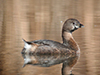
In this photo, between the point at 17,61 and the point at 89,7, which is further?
the point at 89,7

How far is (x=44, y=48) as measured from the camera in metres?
8.84

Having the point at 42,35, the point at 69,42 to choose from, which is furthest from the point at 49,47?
the point at 42,35

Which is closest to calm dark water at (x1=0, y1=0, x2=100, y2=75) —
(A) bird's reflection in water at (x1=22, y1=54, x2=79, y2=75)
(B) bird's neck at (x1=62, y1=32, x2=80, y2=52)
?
(A) bird's reflection in water at (x1=22, y1=54, x2=79, y2=75)

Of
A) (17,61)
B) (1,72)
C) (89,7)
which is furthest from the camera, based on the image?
(89,7)

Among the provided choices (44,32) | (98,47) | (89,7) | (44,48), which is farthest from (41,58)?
(89,7)

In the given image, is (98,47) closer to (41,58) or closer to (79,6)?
(41,58)

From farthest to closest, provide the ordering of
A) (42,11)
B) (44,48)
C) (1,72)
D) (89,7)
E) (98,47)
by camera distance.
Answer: (89,7) → (42,11) → (98,47) → (44,48) → (1,72)

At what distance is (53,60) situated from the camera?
839 cm

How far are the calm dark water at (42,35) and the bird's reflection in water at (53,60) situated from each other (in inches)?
4.7

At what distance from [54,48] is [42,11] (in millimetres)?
11194

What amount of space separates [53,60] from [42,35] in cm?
373

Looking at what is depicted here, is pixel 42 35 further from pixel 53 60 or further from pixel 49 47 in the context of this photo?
pixel 53 60

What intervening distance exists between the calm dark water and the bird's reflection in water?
0.12m

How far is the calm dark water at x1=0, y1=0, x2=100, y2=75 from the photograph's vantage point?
7.60 metres
